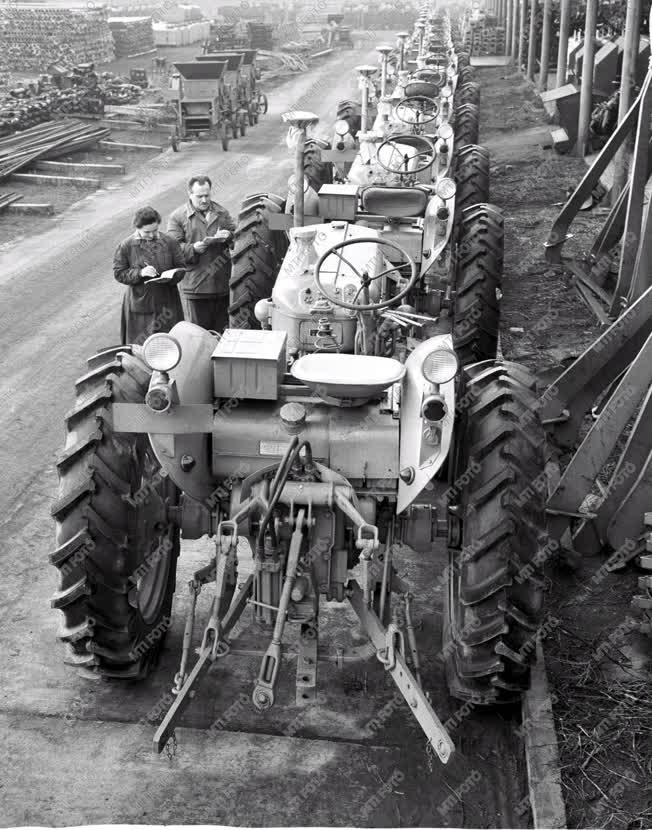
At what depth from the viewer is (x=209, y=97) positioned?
2102cm

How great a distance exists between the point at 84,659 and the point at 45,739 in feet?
1.32

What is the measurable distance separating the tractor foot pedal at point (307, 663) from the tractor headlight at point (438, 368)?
1266 millimetres

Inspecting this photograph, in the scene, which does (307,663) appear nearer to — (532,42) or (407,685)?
(407,685)

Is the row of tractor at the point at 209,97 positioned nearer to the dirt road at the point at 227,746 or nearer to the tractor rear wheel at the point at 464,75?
the tractor rear wheel at the point at 464,75

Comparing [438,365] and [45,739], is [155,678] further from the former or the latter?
[438,365]

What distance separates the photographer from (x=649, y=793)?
4.72 m

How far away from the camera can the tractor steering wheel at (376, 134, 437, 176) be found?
408 inches

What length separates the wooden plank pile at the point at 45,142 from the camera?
59.5 ft

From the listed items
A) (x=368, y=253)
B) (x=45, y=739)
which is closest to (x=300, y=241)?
(x=368, y=253)

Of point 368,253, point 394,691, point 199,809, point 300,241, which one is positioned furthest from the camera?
point 368,253

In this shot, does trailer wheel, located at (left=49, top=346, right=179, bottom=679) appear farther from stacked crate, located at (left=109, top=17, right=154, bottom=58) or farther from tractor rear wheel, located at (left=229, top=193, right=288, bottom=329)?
stacked crate, located at (left=109, top=17, right=154, bottom=58)

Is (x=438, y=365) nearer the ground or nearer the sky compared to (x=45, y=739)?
nearer the sky

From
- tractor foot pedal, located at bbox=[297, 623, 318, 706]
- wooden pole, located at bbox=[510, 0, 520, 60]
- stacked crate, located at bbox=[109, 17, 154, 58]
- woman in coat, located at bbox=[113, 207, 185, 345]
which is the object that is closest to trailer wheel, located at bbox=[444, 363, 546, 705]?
tractor foot pedal, located at bbox=[297, 623, 318, 706]

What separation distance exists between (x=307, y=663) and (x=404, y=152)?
731 cm
